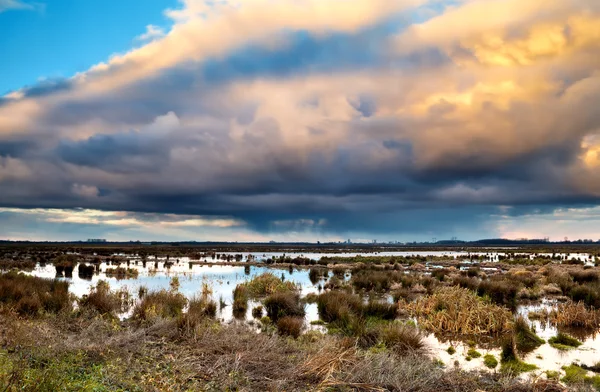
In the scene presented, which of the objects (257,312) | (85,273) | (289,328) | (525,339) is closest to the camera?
(525,339)

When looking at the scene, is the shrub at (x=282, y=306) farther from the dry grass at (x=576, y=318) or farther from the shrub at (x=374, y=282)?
the dry grass at (x=576, y=318)

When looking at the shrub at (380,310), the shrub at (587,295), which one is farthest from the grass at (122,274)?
the shrub at (587,295)

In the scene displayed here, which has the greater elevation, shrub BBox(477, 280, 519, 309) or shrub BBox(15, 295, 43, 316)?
shrub BBox(15, 295, 43, 316)

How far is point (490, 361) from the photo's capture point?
12367mm

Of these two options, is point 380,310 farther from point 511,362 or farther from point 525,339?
point 511,362

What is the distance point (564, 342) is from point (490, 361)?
13.4 ft

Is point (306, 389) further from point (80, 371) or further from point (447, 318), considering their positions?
point (447, 318)

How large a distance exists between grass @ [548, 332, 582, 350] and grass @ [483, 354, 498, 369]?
9.38ft

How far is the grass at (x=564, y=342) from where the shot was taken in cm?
1410

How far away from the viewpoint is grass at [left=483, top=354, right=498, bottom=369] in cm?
1198

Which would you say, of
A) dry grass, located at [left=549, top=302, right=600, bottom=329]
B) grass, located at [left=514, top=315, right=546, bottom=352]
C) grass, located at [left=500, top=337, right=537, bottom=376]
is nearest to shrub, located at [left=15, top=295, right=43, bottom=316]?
grass, located at [left=500, top=337, right=537, bottom=376]

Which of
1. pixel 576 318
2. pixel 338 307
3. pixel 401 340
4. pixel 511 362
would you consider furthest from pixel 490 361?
pixel 576 318

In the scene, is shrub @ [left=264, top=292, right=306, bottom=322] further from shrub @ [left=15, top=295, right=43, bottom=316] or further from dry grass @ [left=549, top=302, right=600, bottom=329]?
dry grass @ [left=549, top=302, right=600, bottom=329]

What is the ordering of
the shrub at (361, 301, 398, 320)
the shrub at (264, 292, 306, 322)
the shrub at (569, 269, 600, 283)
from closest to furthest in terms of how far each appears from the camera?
the shrub at (361, 301, 398, 320)
the shrub at (264, 292, 306, 322)
the shrub at (569, 269, 600, 283)
